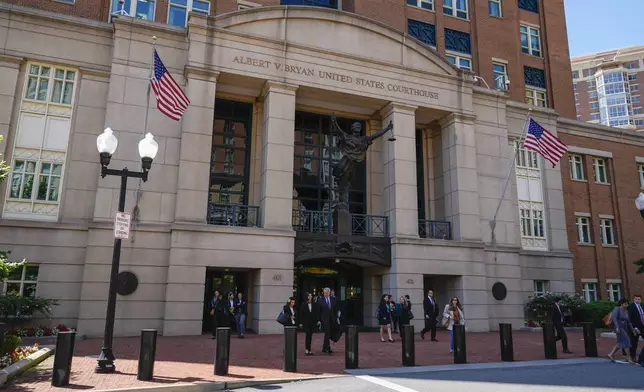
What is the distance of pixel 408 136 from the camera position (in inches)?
923

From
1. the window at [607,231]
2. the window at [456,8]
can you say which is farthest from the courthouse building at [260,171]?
the window at [607,231]

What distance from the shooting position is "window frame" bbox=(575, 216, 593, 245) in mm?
29788

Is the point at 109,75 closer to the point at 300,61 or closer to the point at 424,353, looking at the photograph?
the point at 300,61

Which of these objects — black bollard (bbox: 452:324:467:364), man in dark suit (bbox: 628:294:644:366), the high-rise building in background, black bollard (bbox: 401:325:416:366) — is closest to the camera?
black bollard (bbox: 401:325:416:366)

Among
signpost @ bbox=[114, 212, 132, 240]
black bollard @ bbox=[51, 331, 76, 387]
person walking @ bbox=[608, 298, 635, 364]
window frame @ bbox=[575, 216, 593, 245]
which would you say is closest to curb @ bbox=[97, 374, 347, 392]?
black bollard @ bbox=[51, 331, 76, 387]

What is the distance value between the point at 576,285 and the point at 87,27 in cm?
2922

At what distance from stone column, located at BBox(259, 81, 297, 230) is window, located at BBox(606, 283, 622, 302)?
71.8ft

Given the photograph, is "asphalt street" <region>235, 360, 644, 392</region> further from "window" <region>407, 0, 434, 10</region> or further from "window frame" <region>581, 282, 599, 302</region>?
"window" <region>407, 0, 434, 10</region>

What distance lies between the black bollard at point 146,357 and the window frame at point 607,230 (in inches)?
1166

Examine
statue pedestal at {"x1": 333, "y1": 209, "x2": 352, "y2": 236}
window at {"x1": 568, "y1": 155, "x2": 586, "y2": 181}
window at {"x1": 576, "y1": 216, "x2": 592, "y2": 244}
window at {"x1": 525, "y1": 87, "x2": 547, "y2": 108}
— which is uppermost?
window at {"x1": 525, "y1": 87, "x2": 547, "y2": 108}

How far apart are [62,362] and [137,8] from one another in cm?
1981

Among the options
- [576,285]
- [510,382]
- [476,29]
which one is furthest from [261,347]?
[476,29]

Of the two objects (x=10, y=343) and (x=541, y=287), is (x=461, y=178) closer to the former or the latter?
(x=541, y=287)

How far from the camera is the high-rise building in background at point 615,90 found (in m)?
121
